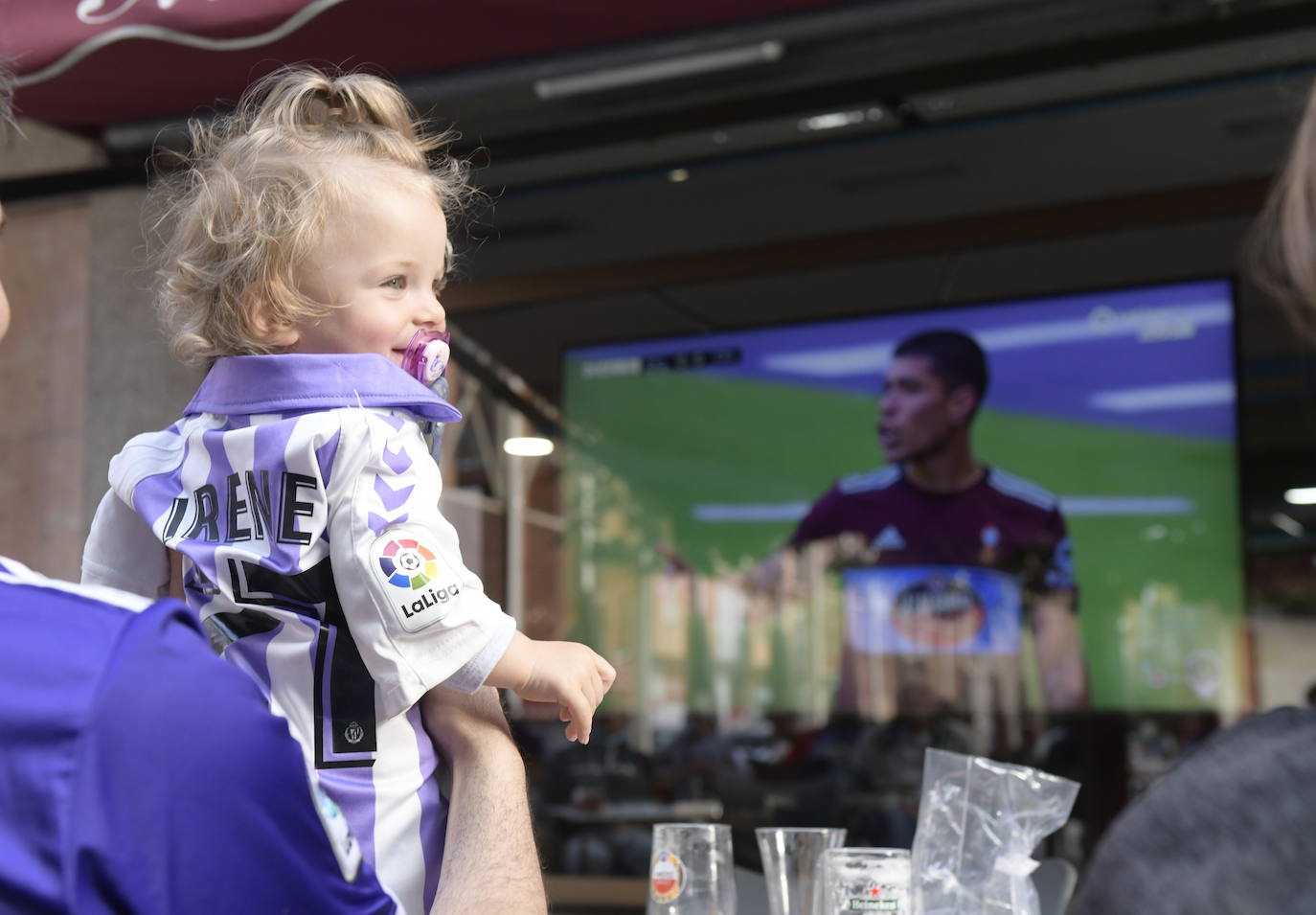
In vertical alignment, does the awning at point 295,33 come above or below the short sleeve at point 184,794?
above

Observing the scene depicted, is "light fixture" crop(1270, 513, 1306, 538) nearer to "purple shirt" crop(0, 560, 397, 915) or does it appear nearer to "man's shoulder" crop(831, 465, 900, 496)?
"man's shoulder" crop(831, 465, 900, 496)

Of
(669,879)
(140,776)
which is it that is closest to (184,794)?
(140,776)

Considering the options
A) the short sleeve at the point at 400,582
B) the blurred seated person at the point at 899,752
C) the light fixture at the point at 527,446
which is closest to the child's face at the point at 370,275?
the short sleeve at the point at 400,582

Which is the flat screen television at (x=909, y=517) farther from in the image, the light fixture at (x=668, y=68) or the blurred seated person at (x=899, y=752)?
the light fixture at (x=668, y=68)

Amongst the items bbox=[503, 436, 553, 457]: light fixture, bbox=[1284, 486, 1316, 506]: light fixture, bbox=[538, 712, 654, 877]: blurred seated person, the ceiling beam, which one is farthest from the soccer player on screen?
bbox=[1284, 486, 1316, 506]: light fixture

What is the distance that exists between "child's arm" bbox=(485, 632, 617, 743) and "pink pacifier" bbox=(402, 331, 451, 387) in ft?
1.01

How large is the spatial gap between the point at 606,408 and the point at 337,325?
3800mm

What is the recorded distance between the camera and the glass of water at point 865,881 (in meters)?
1.32

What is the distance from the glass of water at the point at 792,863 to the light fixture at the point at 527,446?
4.11m

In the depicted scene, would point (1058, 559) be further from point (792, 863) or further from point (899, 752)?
point (792, 863)

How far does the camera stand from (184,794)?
0.83 meters

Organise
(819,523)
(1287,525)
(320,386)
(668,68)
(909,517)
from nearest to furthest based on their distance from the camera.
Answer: (320,386) → (668,68) → (909,517) → (819,523) → (1287,525)

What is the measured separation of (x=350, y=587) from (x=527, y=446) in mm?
4422

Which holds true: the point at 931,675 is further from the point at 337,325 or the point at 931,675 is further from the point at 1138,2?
the point at 337,325
